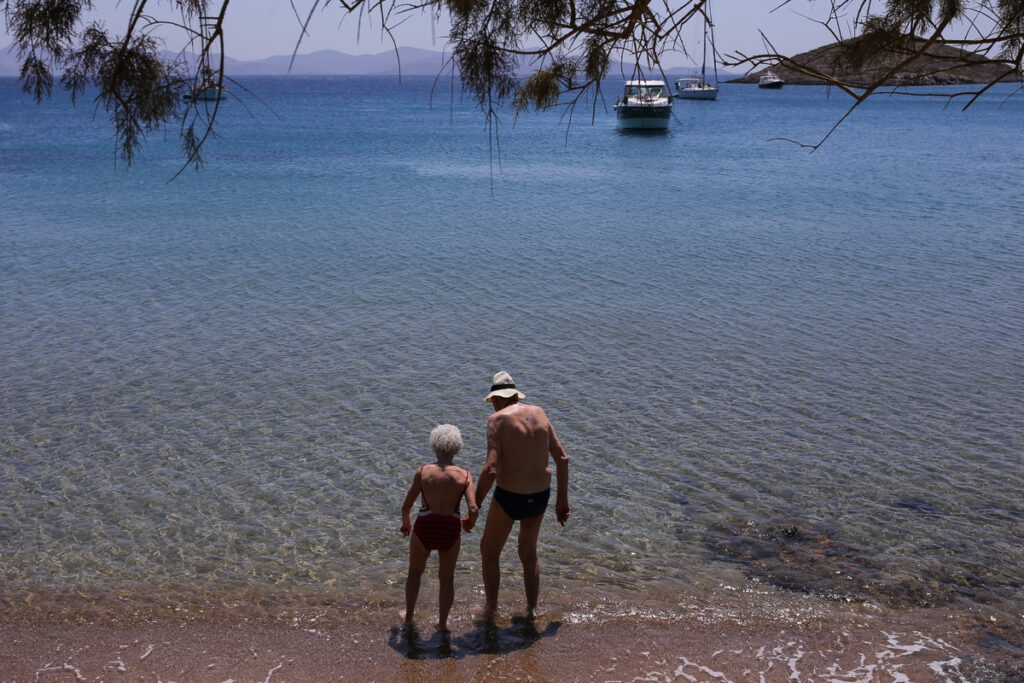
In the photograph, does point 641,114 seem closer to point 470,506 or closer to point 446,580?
point 446,580

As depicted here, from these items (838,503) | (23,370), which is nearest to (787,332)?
(838,503)

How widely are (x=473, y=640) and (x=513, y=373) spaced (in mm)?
5804

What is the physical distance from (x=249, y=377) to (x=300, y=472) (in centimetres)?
307

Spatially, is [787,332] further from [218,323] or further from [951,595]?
[218,323]

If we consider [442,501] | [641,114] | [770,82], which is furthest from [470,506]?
[770,82]

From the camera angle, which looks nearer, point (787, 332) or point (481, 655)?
point (481, 655)

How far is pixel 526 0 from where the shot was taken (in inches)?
220

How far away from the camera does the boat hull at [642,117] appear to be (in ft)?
169

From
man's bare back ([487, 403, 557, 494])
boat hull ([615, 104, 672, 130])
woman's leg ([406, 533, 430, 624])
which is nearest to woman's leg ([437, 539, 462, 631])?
→ woman's leg ([406, 533, 430, 624])

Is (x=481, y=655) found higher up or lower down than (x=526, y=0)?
lower down

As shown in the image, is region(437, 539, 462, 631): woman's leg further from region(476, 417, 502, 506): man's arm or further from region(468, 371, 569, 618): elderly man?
region(476, 417, 502, 506): man's arm

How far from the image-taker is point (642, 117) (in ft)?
171

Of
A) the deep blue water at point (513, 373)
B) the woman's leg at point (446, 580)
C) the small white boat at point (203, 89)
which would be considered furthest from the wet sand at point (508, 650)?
the small white boat at point (203, 89)

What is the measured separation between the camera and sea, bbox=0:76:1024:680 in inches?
254
